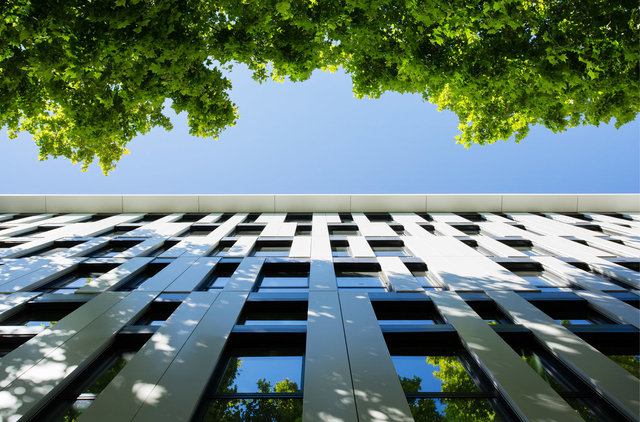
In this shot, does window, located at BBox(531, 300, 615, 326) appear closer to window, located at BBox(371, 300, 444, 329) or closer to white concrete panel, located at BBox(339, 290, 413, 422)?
window, located at BBox(371, 300, 444, 329)

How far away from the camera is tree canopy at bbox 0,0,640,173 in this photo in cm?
635

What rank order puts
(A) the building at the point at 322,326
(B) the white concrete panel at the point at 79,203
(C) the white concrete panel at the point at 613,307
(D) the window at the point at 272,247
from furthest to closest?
1. (B) the white concrete panel at the point at 79,203
2. (D) the window at the point at 272,247
3. (C) the white concrete panel at the point at 613,307
4. (A) the building at the point at 322,326

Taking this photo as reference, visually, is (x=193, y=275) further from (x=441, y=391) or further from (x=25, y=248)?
(x=25, y=248)

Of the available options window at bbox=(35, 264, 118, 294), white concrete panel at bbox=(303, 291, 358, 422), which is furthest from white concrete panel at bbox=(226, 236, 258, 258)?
white concrete panel at bbox=(303, 291, 358, 422)

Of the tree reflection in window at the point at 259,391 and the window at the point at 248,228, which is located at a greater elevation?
the window at the point at 248,228

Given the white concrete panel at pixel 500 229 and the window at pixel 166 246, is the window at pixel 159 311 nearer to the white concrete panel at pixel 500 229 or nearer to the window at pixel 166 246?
the window at pixel 166 246

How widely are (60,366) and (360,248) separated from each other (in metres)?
8.11

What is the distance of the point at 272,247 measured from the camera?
12062 millimetres

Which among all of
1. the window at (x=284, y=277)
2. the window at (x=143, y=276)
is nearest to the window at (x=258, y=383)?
the window at (x=284, y=277)

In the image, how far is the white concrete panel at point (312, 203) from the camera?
16.7 meters

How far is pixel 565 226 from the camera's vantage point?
13.7m

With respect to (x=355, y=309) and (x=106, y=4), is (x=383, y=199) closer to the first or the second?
(x=355, y=309)

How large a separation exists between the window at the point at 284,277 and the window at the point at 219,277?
0.98m

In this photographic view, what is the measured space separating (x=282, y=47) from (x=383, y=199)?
10285mm
